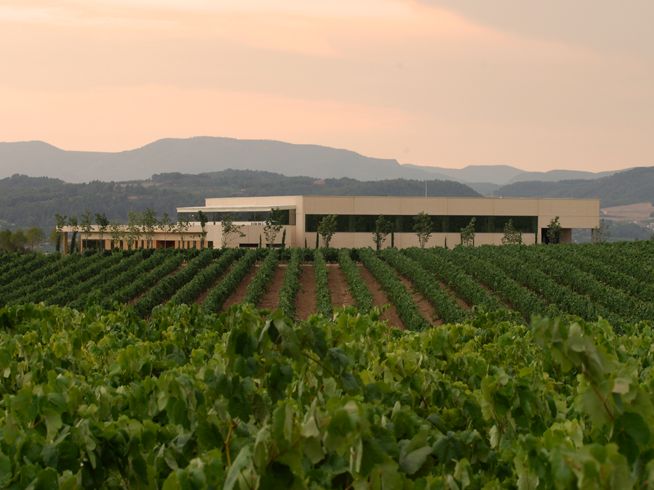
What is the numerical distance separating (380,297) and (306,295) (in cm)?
402

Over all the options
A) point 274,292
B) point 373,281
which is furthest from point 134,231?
point 274,292

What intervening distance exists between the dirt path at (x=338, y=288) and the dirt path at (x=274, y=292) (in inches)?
108

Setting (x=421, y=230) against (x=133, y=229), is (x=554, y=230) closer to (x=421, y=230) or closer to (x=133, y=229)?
(x=421, y=230)

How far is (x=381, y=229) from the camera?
82.9 meters

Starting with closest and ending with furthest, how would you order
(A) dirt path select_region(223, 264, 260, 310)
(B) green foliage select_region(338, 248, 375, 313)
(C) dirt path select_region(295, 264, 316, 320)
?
1. (B) green foliage select_region(338, 248, 375, 313)
2. (C) dirt path select_region(295, 264, 316, 320)
3. (A) dirt path select_region(223, 264, 260, 310)

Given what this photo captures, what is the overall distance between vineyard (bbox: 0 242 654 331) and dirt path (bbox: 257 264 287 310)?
0.08 metres

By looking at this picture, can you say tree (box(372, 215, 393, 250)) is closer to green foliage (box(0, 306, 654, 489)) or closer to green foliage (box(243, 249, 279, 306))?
green foliage (box(243, 249, 279, 306))

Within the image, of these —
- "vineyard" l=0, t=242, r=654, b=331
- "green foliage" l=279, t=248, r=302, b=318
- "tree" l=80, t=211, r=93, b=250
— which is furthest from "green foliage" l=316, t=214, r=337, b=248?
"tree" l=80, t=211, r=93, b=250

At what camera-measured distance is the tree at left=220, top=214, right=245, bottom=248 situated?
8450 centimetres

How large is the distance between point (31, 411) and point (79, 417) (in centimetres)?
33

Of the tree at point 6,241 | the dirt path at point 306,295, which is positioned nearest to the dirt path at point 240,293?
the dirt path at point 306,295

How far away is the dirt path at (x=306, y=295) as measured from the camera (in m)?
41.1

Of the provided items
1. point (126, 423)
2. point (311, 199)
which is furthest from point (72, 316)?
point (311, 199)

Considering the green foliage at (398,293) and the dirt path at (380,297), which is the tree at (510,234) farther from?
the dirt path at (380,297)
